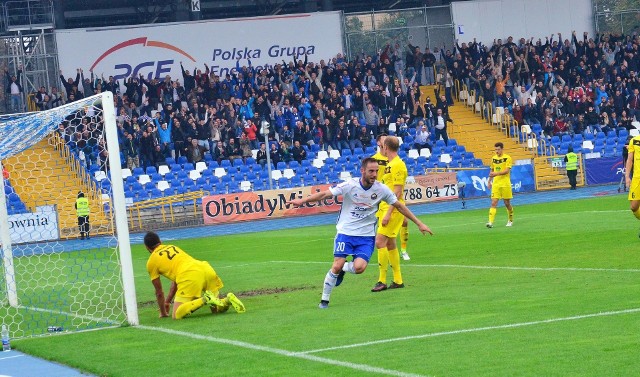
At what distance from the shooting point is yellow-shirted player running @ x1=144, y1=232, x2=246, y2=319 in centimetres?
1305

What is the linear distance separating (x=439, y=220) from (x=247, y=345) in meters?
A: 21.0

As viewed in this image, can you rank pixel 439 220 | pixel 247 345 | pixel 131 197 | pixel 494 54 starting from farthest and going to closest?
1. pixel 494 54
2. pixel 131 197
3. pixel 439 220
4. pixel 247 345

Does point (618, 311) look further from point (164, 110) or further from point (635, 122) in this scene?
point (635, 122)

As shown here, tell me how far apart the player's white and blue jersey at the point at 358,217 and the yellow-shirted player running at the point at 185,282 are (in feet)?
5.08

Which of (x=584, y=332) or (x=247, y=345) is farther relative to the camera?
(x=247, y=345)

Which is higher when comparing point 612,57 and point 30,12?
point 30,12

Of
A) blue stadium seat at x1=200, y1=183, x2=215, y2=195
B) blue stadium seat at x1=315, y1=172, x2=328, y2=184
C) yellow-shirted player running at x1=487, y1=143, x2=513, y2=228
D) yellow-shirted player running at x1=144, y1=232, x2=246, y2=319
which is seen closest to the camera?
yellow-shirted player running at x1=144, y1=232, x2=246, y2=319

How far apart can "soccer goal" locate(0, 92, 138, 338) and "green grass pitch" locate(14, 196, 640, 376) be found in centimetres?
88

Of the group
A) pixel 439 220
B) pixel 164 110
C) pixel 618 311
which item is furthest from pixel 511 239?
pixel 164 110

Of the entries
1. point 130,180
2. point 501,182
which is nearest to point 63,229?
point 130,180

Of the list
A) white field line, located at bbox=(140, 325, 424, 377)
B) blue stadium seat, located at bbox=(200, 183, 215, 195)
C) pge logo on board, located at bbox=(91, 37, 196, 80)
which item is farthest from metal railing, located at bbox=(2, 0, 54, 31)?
white field line, located at bbox=(140, 325, 424, 377)

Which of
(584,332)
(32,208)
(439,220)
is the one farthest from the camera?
(32,208)

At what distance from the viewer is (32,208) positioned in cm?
3319

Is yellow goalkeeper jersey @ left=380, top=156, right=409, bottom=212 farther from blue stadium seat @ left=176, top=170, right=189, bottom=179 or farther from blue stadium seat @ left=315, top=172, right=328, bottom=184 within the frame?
blue stadium seat @ left=315, top=172, right=328, bottom=184
